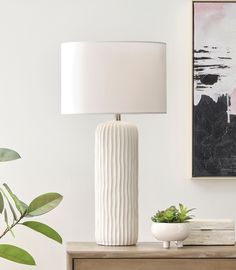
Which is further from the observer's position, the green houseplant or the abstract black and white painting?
the abstract black and white painting

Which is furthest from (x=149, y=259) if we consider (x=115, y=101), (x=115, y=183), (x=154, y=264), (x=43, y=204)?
(x=115, y=101)

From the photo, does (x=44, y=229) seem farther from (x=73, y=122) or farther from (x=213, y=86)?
(x=213, y=86)

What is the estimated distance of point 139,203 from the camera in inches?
133

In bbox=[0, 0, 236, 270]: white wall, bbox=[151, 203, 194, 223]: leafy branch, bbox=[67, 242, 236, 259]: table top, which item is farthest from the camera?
bbox=[0, 0, 236, 270]: white wall

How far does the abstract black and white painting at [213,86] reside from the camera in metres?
3.35

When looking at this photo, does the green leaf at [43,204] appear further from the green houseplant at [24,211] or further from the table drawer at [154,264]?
the table drawer at [154,264]

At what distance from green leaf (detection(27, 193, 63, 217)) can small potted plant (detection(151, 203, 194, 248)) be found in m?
0.38

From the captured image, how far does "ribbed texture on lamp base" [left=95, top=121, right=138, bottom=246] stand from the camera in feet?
10.0

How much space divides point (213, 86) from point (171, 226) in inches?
26.2

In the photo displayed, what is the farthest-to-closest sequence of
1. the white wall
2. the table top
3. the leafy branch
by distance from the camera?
the white wall < the leafy branch < the table top

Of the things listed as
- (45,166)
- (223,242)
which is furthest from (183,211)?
(45,166)

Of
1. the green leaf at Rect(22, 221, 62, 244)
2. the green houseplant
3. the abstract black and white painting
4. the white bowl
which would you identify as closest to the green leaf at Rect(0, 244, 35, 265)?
the green houseplant

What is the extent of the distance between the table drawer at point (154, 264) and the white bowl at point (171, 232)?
0.09 metres

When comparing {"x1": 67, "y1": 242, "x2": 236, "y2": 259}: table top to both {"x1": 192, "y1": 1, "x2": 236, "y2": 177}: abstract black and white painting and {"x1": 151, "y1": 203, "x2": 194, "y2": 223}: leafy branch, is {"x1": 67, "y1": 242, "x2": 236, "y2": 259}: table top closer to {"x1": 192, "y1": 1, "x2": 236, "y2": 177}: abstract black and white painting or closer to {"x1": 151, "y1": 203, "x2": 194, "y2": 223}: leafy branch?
{"x1": 151, "y1": 203, "x2": 194, "y2": 223}: leafy branch
